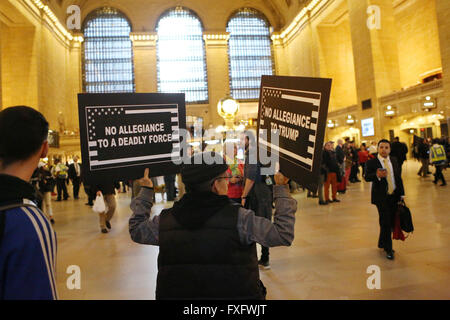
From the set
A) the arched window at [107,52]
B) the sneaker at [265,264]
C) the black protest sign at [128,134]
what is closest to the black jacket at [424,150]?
the sneaker at [265,264]

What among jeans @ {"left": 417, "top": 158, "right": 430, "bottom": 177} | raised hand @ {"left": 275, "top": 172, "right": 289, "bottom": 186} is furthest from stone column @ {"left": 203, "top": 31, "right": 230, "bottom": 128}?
raised hand @ {"left": 275, "top": 172, "right": 289, "bottom": 186}

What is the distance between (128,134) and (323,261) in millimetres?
3029

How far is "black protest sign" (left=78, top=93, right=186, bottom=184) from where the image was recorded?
1826 millimetres

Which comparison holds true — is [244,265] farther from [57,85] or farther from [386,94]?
[57,85]

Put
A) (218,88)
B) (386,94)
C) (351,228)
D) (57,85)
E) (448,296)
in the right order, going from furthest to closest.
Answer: (218,88), (57,85), (386,94), (351,228), (448,296)

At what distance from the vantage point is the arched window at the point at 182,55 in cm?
3356

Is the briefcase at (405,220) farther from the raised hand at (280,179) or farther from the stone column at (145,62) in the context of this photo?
the stone column at (145,62)

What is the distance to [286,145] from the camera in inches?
73.3

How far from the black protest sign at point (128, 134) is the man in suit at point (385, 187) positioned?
3.09 metres

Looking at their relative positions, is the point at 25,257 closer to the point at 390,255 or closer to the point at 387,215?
the point at 390,255

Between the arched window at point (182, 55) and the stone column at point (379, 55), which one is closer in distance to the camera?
the stone column at point (379, 55)

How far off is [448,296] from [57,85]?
30131 mm

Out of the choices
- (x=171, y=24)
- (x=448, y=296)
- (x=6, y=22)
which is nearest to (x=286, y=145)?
(x=448, y=296)

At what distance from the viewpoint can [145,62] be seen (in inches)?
1270
